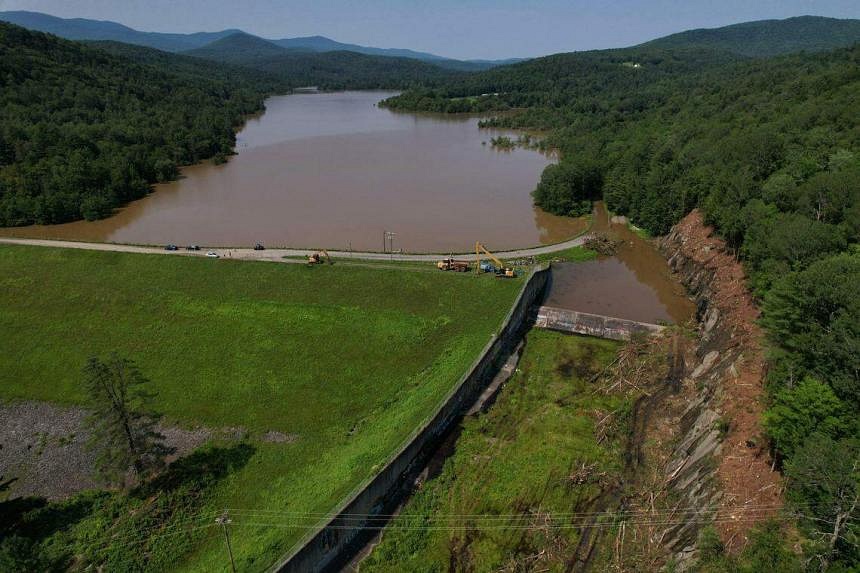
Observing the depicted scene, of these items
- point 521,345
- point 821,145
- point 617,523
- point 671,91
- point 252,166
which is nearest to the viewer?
point 617,523

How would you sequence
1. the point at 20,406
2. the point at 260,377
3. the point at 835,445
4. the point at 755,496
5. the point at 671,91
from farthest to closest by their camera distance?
the point at 671,91, the point at 260,377, the point at 20,406, the point at 755,496, the point at 835,445

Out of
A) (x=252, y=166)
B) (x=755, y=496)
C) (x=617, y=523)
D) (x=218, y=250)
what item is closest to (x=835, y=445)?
(x=755, y=496)

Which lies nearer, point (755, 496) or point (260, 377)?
point (755, 496)

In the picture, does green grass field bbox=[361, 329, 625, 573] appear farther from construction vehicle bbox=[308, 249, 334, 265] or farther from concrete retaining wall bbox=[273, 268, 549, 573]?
construction vehicle bbox=[308, 249, 334, 265]

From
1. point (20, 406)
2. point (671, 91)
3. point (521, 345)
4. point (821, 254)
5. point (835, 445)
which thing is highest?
point (671, 91)

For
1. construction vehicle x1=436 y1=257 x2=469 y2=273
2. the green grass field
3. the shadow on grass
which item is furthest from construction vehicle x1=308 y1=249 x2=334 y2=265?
the green grass field

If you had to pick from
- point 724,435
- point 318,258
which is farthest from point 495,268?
point 724,435

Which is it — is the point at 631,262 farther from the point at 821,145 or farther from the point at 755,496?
the point at 755,496
